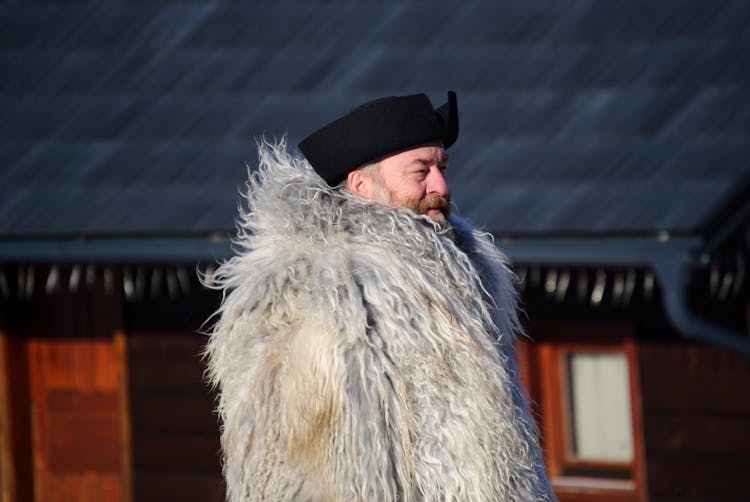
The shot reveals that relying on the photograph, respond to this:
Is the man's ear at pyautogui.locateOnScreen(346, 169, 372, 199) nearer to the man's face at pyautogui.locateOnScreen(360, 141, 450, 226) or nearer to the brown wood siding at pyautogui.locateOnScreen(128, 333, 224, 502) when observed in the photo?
the man's face at pyautogui.locateOnScreen(360, 141, 450, 226)

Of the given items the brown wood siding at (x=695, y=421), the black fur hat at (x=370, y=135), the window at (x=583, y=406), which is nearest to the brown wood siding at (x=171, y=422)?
the window at (x=583, y=406)

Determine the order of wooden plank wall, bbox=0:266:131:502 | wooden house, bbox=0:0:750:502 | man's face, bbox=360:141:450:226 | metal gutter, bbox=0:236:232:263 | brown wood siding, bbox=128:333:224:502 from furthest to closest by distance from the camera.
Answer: wooden plank wall, bbox=0:266:131:502 < brown wood siding, bbox=128:333:224:502 < metal gutter, bbox=0:236:232:263 < wooden house, bbox=0:0:750:502 < man's face, bbox=360:141:450:226

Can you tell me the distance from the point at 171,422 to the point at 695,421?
2921 mm

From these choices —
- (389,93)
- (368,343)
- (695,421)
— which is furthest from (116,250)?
(368,343)

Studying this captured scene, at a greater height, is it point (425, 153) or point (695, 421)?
point (425, 153)

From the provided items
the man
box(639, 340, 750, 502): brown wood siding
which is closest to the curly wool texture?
the man

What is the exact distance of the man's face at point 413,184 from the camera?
2.83 metres

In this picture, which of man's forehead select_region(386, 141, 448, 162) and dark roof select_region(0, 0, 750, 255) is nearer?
man's forehead select_region(386, 141, 448, 162)

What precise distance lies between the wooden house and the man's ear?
2652mm

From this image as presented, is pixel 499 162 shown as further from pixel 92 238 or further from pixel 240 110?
pixel 92 238

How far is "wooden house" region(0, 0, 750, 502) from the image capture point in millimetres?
5660

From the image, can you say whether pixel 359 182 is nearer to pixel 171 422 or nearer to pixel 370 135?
pixel 370 135

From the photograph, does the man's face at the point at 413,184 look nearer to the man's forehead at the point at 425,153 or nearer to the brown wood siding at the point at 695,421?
the man's forehead at the point at 425,153

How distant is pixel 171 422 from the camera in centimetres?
742
